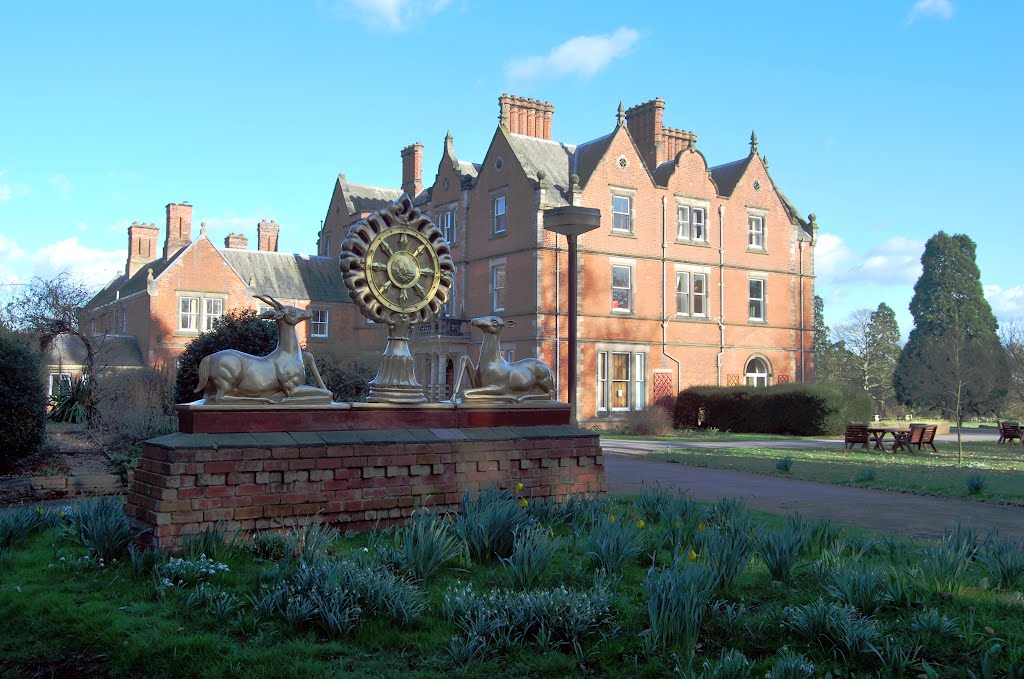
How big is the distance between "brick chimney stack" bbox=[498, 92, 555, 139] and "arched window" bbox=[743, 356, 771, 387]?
45.4ft

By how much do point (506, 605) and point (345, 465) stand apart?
3110mm

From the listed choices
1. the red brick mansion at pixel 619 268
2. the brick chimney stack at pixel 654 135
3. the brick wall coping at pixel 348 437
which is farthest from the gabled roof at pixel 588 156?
the brick wall coping at pixel 348 437

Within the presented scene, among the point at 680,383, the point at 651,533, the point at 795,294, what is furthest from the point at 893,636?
the point at 795,294

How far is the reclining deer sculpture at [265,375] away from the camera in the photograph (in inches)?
312

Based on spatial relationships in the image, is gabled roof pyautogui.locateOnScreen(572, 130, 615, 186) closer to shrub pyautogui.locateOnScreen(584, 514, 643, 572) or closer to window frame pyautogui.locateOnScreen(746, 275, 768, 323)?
window frame pyautogui.locateOnScreen(746, 275, 768, 323)

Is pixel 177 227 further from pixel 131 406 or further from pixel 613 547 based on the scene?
pixel 613 547

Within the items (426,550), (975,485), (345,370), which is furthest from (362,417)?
(345,370)

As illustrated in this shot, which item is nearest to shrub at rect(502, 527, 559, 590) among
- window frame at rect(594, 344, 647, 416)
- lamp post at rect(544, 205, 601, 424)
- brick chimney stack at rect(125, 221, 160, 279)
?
lamp post at rect(544, 205, 601, 424)

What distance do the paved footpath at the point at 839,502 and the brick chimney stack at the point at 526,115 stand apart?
23.1 metres

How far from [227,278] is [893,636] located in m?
42.7

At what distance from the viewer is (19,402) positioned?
14.1 m

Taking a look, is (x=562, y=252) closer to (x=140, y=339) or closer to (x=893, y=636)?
(x=140, y=339)

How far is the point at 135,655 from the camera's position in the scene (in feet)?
17.2

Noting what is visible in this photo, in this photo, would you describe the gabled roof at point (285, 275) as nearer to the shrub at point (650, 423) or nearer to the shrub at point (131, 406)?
the shrub at point (650, 423)
